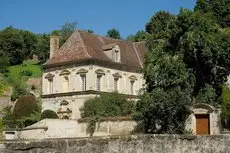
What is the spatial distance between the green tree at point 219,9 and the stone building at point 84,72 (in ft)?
46.0

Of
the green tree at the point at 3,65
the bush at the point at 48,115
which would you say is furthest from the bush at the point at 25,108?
the green tree at the point at 3,65

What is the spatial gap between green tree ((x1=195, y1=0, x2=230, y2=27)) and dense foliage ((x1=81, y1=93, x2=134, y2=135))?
2326 centimetres

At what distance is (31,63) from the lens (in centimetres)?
8812

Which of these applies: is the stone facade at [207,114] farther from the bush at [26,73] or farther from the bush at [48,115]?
the bush at [26,73]

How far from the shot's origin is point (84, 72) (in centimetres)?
4506

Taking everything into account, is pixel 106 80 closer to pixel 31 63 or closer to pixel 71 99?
pixel 71 99

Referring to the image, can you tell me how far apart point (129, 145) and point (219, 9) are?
51.4 meters

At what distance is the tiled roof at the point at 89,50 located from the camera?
45.7 meters

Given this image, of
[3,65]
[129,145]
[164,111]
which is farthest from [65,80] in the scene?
[129,145]

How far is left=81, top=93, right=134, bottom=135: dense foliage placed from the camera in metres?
38.0

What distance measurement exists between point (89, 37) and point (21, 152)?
3989cm

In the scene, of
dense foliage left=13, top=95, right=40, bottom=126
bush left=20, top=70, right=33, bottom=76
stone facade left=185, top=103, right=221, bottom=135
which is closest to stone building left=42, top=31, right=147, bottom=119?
dense foliage left=13, top=95, right=40, bottom=126

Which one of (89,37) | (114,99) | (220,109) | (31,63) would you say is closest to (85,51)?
(89,37)

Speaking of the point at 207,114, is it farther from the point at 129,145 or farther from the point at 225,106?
the point at 129,145
